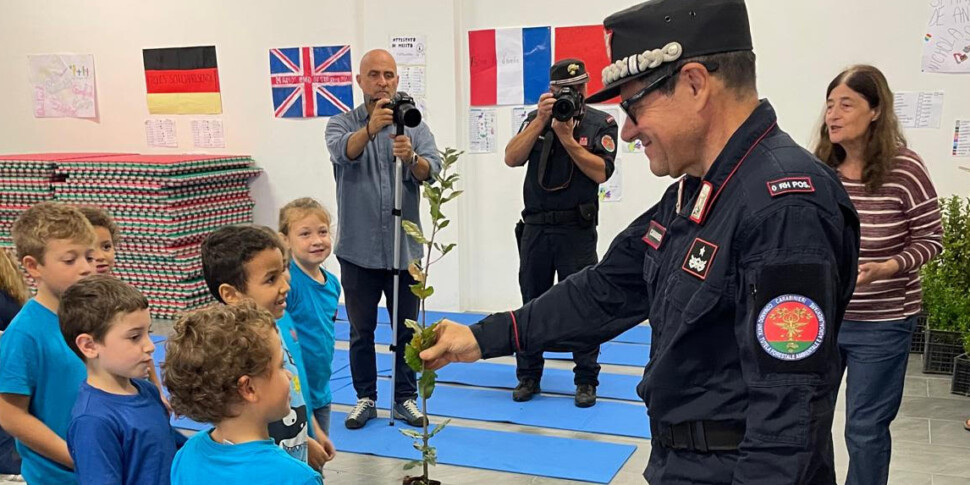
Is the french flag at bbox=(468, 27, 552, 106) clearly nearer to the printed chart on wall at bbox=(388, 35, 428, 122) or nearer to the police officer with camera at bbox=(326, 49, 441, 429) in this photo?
the printed chart on wall at bbox=(388, 35, 428, 122)

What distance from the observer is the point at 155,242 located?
6.70 m

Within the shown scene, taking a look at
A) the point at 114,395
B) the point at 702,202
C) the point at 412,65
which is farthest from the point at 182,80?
the point at 702,202

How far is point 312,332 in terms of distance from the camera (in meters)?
2.95

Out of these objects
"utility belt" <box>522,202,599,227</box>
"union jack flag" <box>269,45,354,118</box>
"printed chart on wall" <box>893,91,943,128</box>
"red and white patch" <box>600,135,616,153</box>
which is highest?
"union jack flag" <box>269,45,354,118</box>

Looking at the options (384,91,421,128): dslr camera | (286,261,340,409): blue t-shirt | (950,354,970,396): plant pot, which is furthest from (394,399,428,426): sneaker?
(950,354,970,396): plant pot

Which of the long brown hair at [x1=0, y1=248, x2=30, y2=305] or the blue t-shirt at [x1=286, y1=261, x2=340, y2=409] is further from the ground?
the long brown hair at [x1=0, y1=248, x2=30, y2=305]

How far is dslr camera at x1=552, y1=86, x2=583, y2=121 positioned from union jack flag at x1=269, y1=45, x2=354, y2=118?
2987 millimetres

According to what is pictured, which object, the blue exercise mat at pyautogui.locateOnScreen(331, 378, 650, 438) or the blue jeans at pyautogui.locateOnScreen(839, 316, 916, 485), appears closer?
the blue jeans at pyautogui.locateOnScreen(839, 316, 916, 485)

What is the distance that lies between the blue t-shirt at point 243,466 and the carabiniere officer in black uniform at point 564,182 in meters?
2.77

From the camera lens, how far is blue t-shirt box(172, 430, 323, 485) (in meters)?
1.64

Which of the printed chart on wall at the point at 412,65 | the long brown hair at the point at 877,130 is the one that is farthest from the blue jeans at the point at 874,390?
the printed chart on wall at the point at 412,65

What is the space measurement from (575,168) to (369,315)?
4.38 feet

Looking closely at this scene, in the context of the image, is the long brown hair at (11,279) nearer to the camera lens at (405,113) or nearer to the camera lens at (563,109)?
the camera lens at (405,113)

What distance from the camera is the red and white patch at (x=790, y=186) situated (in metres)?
1.29
